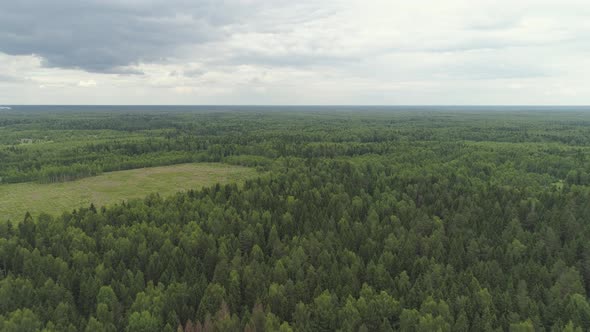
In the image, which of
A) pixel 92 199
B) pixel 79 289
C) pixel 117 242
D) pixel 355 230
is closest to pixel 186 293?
pixel 79 289

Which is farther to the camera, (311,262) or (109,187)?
(109,187)

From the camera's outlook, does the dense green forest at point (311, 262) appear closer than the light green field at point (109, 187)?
Yes

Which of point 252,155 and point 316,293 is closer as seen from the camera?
point 316,293

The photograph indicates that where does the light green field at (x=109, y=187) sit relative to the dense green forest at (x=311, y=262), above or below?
below

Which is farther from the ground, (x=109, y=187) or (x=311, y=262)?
(x=311, y=262)

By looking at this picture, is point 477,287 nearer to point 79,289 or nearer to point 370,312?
point 370,312

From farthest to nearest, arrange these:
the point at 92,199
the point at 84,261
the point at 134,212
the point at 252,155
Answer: the point at 252,155 → the point at 92,199 → the point at 134,212 → the point at 84,261

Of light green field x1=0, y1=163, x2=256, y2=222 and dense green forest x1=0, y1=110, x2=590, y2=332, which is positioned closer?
dense green forest x1=0, y1=110, x2=590, y2=332

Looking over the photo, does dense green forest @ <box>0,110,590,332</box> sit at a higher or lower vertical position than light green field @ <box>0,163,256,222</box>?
higher
